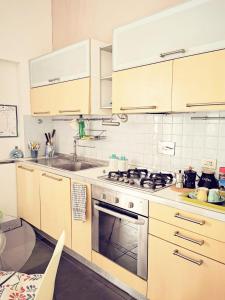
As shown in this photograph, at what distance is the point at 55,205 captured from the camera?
236 centimetres

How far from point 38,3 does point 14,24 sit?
45 centimetres

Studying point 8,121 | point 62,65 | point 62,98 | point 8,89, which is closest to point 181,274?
point 62,98

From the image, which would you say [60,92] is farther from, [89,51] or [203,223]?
[203,223]

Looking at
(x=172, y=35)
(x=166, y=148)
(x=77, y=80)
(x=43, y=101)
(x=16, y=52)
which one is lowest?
(x=166, y=148)

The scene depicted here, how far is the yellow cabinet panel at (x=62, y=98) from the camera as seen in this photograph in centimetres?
224

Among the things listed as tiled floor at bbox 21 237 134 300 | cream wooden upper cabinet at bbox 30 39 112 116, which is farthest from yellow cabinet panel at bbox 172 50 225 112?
tiled floor at bbox 21 237 134 300

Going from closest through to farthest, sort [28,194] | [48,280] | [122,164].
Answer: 1. [48,280]
2. [122,164]
3. [28,194]

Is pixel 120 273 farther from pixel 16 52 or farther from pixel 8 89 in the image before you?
pixel 16 52

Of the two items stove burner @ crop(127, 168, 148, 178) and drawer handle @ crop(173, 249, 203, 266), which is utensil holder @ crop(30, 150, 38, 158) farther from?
drawer handle @ crop(173, 249, 203, 266)

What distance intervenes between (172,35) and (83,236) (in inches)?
67.1

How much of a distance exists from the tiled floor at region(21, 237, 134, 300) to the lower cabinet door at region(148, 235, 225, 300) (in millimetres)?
389

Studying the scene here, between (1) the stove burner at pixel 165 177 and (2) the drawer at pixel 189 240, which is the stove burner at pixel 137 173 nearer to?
(1) the stove burner at pixel 165 177

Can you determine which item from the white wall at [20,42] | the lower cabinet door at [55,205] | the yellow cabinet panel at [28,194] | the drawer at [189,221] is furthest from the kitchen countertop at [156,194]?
the white wall at [20,42]

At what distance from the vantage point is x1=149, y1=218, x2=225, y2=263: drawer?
1.27 m
